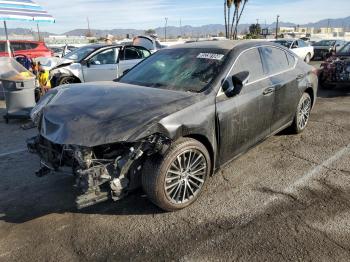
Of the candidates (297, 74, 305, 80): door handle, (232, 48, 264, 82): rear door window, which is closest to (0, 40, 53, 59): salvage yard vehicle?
(297, 74, 305, 80): door handle

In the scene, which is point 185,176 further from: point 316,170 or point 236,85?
point 316,170

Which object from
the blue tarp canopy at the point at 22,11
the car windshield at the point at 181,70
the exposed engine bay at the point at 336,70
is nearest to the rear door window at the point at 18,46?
the blue tarp canopy at the point at 22,11

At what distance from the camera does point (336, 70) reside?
9.88 metres

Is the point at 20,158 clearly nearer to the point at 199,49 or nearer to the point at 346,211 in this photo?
the point at 199,49

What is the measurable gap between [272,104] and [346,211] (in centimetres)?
173

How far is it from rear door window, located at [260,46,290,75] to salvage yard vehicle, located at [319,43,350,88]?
5.10m

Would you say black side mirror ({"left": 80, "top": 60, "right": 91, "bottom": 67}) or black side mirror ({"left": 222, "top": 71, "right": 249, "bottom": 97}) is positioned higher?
black side mirror ({"left": 222, "top": 71, "right": 249, "bottom": 97})

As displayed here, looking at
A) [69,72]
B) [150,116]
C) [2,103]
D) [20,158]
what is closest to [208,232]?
[150,116]

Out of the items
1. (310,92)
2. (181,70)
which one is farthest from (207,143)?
(310,92)

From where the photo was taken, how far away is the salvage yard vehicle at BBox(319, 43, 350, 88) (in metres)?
9.64

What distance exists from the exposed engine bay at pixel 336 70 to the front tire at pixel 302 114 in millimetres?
4177

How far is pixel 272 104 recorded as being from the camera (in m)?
4.80

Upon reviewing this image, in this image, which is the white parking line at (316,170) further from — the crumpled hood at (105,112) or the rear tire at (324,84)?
the rear tire at (324,84)

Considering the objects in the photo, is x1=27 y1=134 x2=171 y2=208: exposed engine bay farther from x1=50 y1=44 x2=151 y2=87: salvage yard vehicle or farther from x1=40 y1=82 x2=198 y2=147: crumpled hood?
x1=50 y1=44 x2=151 y2=87: salvage yard vehicle
